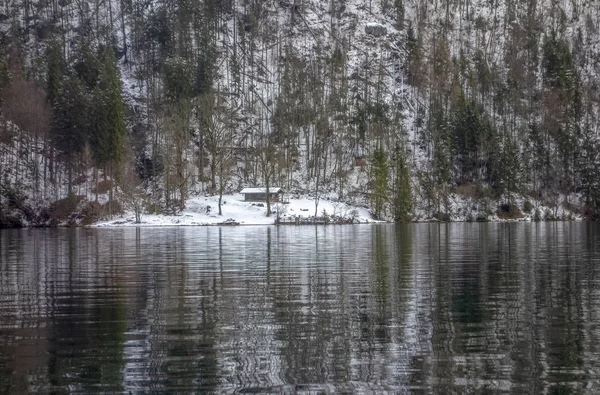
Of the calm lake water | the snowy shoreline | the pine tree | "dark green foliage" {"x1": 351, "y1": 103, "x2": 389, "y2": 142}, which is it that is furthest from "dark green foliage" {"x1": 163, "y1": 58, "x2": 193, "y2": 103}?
the calm lake water

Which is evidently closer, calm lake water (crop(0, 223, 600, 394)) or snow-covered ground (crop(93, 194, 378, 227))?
calm lake water (crop(0, 223, 600, 394))

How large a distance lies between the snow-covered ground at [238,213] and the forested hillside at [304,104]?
2.46 metres

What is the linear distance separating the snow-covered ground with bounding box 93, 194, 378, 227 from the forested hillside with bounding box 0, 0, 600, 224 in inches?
96.9

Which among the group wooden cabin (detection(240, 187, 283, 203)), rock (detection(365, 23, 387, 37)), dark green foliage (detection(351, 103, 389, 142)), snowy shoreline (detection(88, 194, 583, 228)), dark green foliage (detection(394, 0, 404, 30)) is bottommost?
snowy shoreline (detection(88, 194, 583, 228))

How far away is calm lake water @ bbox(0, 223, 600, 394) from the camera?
436 inches

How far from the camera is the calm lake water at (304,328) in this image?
1106cm

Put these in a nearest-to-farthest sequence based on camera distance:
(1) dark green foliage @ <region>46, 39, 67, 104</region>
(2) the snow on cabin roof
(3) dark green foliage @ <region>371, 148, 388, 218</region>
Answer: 1. (2) the snow on cabin roof
2. (3) dark green foliage @ <region>371, 148, 388, 218</region>
3. (1) dark green foliage @ <region>46, 39, 67, 104</region>

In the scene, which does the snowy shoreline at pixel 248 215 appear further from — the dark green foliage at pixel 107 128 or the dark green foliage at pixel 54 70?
the dark green foliage at pixel 54 70

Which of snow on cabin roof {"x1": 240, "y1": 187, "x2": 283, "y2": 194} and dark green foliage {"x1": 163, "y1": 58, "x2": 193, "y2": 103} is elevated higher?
dark green foliage {"x1": 163, "y1": 58, "x2": 193, "y2": 103}

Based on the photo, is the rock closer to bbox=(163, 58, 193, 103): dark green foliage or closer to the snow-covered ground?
bbox=(163, 58, 193, 103): dark green foliage

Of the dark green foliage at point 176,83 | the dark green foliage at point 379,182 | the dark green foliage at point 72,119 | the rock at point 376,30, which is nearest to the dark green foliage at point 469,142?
the dark green foliage at point 379,182

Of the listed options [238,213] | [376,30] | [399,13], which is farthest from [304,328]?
[399,13]

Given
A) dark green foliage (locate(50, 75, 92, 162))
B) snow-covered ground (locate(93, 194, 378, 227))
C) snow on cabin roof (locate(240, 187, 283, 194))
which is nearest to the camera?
snow-covered ground (locate(93, 194, 378, 227))

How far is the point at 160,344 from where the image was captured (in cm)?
1361
